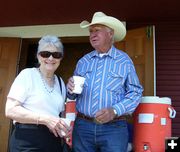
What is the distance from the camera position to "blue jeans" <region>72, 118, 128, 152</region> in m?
2.29

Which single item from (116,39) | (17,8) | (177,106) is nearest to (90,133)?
(116,39)

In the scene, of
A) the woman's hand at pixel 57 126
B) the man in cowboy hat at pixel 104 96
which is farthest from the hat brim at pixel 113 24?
the woman's hand at pixel 57 126

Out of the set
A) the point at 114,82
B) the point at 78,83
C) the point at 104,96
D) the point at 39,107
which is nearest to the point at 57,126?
the point at 39,107

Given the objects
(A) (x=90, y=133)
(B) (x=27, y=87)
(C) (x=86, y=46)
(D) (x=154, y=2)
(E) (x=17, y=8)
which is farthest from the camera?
(C) (x=86, y=46)

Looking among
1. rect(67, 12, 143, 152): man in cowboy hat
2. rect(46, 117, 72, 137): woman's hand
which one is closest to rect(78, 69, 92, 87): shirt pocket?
rect(67, 12, 143, 152): man in cowboy hat

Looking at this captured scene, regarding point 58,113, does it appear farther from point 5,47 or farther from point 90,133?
point 5,47

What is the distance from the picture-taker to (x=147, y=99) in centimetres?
271

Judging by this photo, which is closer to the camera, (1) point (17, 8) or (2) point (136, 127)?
(2) point (136, 127)

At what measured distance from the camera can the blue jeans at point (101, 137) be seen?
229 cm

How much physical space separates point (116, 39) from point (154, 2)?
1724mm

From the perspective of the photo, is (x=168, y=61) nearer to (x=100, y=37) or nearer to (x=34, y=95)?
(x=100, y=37)

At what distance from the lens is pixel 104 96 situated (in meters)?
2.37

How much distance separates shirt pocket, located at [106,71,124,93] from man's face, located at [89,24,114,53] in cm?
23

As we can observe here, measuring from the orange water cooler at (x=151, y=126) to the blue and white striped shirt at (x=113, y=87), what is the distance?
0.31 metres
